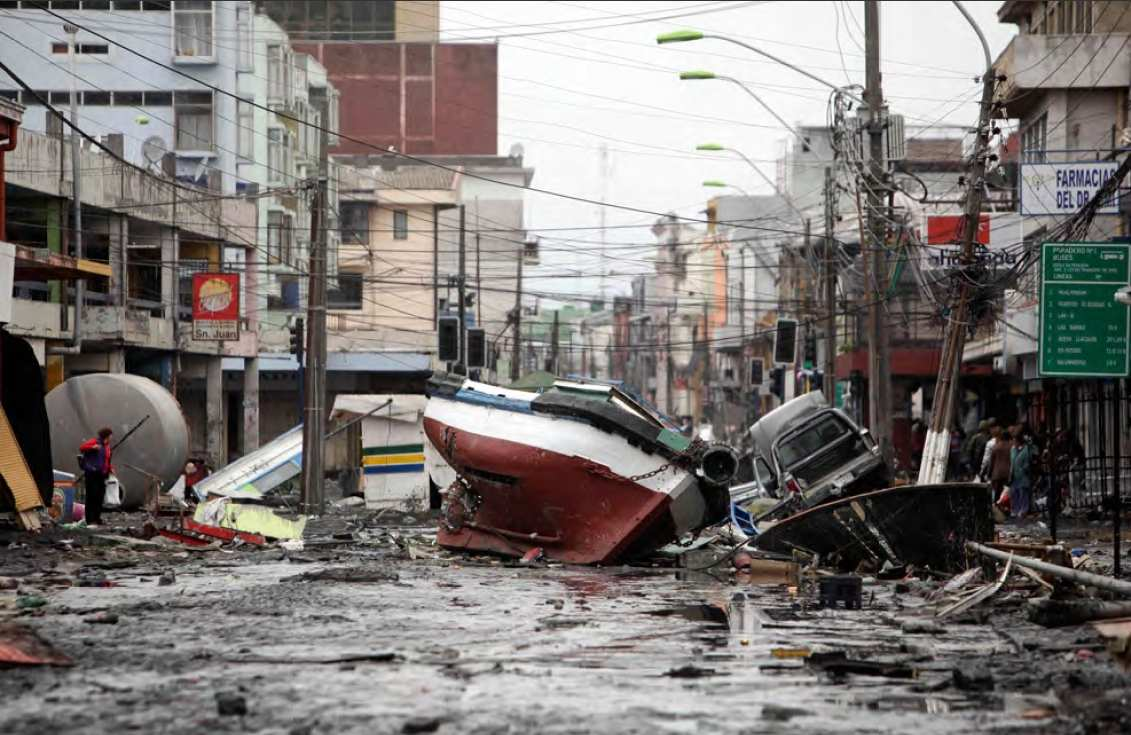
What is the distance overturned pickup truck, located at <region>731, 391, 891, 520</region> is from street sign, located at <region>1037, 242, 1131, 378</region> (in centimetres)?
1125

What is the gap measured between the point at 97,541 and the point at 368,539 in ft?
16.9

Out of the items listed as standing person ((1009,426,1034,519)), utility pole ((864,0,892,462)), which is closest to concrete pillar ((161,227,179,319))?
utility pole ((864,0,892,462))

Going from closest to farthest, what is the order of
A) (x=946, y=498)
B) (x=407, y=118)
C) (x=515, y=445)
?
1. (x=946, y=498)
2. (x=515, y=445)
3. (x=407, y=118)

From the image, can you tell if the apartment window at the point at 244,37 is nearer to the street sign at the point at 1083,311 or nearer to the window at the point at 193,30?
the window at the point at 193,30

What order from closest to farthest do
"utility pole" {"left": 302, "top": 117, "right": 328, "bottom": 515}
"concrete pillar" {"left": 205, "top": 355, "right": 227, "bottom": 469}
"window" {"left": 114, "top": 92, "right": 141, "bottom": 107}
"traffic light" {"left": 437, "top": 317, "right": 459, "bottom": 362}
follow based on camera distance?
"utility pole" {"left": 302, "top": 117, "right": 328, "bottom": 515}
"traffic light" {"left": 437, "top": 317, "right": 459, "bottom": 362}
"concrete pillar" {"left": 205, "top": 355, "right": 227, "bottom": 469}
"window" {"left": 114, "top": 92, "right": 141, "bottom": 107}

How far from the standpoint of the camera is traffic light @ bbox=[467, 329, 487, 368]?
5184 cm

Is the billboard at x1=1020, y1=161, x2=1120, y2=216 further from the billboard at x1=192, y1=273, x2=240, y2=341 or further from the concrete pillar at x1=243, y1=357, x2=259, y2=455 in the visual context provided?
the concrete pillar at x1=243, y1=357, x2=259, y2=455

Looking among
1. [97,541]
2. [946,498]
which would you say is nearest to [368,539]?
[97,541]

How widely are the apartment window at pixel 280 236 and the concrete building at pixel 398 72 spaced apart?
101ft

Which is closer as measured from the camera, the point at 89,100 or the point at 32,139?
the point at 32,139

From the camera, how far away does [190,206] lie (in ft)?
158

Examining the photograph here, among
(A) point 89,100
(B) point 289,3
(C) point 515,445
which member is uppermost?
(B) point 289,3

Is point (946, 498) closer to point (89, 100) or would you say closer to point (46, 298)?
point (46, 298)

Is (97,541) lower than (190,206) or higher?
lower
